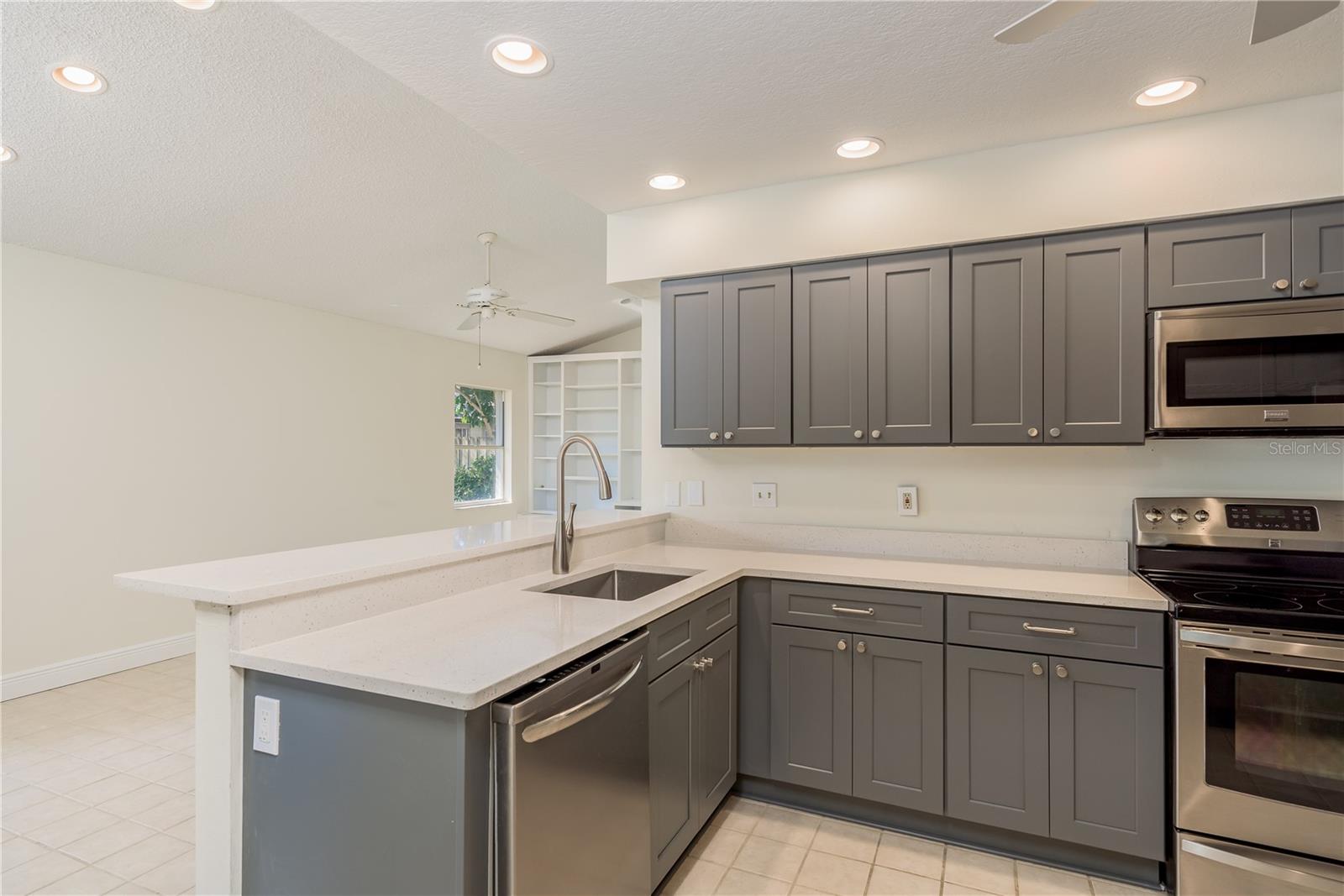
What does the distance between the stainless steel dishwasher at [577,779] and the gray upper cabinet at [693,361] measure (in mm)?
1339

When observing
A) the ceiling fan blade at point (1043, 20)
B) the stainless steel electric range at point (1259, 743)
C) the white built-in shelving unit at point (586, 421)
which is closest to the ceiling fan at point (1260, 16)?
the ceiling fan blade at point (1043, 20)

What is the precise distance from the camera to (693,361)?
3.04 m

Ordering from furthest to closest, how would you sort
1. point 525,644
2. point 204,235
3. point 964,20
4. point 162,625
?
point 162,625, point 204,235, point 964,20, point 525,644

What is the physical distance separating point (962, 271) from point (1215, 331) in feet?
2.72

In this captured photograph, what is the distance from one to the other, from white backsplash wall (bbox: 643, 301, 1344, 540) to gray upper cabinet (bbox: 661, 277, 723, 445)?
33cm

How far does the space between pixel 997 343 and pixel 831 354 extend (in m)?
0.62

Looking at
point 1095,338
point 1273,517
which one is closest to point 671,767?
point 1095,338

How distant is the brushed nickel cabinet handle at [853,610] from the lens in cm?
240

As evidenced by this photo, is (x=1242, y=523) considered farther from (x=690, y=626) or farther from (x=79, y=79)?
(x=79, y=79)

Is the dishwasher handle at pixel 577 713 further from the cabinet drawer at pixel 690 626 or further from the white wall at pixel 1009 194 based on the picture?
the white wall at pixel 1009 194

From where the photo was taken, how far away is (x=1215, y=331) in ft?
7.30

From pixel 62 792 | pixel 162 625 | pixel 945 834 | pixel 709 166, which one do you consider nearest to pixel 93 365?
pixel 162 625

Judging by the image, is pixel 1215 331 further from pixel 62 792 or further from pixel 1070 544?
pixel 62 792

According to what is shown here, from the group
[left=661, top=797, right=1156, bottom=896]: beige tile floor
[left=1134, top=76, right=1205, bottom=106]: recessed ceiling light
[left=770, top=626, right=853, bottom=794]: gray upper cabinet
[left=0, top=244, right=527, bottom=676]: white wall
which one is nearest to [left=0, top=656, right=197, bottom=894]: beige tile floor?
[left=0, top=244, right=527, bottom=676]: white wall
